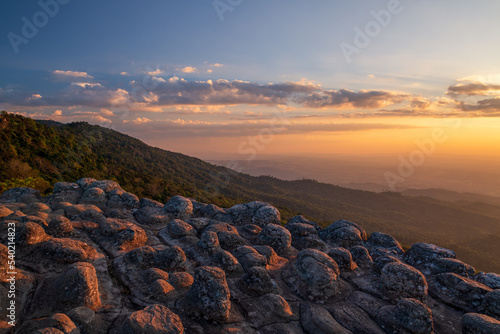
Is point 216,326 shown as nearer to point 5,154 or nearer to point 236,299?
point 236,299

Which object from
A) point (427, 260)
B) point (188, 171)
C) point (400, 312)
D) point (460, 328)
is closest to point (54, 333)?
point (400, 312)

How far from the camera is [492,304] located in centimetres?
592

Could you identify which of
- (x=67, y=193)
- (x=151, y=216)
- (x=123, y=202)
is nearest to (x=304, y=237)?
(x=151, y=216)

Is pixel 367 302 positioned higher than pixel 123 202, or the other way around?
pixel 123 202

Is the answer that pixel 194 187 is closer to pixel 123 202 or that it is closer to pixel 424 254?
pixel 123 202

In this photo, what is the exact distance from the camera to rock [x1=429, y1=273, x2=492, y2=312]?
20.7ft

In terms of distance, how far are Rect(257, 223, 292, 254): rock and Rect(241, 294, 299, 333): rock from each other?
268 centimetres

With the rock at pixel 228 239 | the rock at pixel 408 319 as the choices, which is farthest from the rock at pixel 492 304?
the rock at pixel 228 239

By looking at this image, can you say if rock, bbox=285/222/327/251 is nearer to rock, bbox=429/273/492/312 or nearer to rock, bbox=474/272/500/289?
rock, bbox=429/273/492/312

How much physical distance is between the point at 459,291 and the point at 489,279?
1268 millimetres

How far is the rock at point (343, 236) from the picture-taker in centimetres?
927

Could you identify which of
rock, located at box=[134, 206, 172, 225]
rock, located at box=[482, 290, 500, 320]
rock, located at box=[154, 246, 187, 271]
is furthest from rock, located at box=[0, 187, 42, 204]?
rock, located at box=[482, 290, 500, 320]

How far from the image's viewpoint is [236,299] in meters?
5.74

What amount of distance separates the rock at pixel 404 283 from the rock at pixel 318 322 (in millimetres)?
1926
